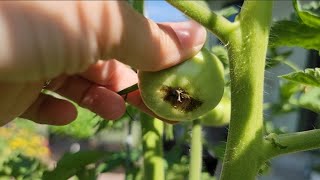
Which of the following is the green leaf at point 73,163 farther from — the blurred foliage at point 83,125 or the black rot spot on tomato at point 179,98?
the black rot spot on tomato at point 179,98

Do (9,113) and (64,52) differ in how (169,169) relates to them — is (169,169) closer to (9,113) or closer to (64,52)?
(9,113)

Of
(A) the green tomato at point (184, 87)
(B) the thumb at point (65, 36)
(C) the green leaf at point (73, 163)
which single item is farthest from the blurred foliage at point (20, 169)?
(B) the thumb at point (65, 36)

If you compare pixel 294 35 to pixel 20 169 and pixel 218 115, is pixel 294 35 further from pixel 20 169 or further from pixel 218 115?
pixel 20 169

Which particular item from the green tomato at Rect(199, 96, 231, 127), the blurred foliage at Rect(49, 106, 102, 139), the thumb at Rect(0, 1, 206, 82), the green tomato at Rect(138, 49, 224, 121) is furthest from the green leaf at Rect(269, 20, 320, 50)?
the blurred foliage at Rect(49, 106, 102, 139)

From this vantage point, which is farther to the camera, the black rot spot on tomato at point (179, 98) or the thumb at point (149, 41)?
the black rot spot on tomato at point (179, 98)

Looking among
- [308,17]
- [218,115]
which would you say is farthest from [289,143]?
[218,115]

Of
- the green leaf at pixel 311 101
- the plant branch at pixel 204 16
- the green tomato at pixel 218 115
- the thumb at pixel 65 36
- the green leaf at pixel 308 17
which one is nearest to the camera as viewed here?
the thumb at pixel 65 36
